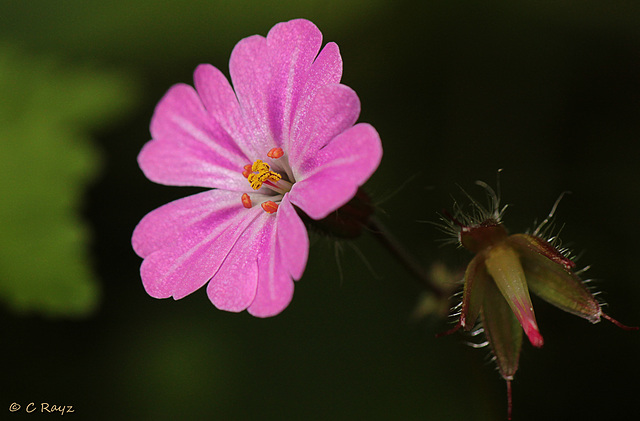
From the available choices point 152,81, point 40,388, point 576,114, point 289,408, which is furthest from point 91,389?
point 576,114

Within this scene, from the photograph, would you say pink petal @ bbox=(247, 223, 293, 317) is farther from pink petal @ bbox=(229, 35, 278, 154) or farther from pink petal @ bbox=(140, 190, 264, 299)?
pink petal @ bbox=(229, 35, 278, 154)

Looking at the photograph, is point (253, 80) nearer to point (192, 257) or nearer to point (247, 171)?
point (247, 171)

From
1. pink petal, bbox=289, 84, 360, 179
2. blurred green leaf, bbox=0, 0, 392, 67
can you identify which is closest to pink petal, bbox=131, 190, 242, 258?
Answer: pink petal, bbox=289, 84, 360, 179

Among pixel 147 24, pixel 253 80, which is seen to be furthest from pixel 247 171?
pixel 147 24

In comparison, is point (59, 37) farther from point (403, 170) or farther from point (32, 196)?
point (403, 170)

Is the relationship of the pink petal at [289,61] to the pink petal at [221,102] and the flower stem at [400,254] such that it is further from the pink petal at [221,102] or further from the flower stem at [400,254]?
the flower stem at [400,254]
